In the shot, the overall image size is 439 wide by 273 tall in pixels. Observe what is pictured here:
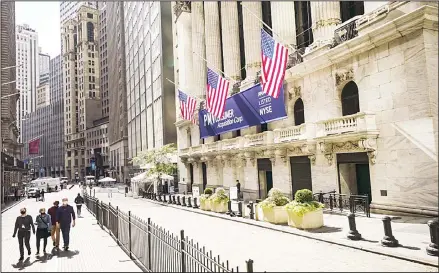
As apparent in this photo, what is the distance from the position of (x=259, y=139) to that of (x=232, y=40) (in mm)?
12349

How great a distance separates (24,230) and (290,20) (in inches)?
899

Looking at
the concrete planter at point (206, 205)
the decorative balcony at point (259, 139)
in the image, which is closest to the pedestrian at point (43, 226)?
the concrete planter at point (206, 205)

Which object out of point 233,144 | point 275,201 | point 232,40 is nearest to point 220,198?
point 275,201

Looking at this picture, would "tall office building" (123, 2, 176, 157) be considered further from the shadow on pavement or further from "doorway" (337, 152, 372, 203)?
the shadow on pavement

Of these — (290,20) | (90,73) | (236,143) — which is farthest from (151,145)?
(90,73)

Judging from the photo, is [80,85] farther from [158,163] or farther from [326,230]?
[326,230]

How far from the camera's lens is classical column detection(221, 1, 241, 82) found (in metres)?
34.1

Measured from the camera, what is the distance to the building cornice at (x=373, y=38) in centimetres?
1499

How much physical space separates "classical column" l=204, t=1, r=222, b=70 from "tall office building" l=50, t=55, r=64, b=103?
141 m

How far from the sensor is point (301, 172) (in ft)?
78.4

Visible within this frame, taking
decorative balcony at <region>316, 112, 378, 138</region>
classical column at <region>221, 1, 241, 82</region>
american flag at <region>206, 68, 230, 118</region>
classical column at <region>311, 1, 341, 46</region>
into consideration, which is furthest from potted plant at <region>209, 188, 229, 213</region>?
classical column at <region>221, 1, 241, 82</region>

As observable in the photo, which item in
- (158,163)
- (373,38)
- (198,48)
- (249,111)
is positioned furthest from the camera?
(198,48)

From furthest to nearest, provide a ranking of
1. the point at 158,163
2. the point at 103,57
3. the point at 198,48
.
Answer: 1. the point at 103,57
2. the point at 198,48
3. the point at 158,163

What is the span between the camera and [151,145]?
6481 centimetres
